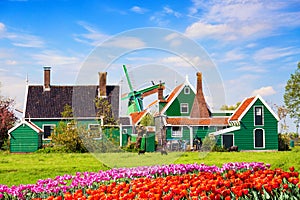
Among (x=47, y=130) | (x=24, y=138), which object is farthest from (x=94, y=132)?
(x=47, y=130)

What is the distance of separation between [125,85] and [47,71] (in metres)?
20.8

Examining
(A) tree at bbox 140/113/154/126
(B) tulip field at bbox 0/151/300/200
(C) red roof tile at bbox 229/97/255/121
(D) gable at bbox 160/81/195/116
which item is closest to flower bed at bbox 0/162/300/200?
(B) tulip field at bbox 0/151/300/200

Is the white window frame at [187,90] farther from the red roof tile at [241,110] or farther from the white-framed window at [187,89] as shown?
the red roof tile at [241,110]

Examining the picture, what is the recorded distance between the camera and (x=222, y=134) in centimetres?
2677

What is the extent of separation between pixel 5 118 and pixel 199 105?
19.2 m

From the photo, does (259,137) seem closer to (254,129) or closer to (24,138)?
(254,129)

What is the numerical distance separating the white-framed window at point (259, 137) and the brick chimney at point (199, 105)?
13121mm

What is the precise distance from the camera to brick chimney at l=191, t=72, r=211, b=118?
1100 centimetres

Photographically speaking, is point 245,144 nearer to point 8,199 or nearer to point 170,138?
point 170,138

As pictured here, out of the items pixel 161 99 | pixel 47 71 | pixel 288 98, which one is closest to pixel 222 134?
pixel 288 98

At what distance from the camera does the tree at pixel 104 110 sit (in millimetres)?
17516

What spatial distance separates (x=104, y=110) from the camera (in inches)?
705

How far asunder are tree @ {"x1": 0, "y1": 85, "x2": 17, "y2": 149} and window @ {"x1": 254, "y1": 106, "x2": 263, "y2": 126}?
48.2 ft

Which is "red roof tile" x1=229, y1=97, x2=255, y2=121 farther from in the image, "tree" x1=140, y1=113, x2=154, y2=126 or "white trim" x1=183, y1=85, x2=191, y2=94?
"tree" x1=140, y1=113, x2=154, y2=126
